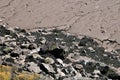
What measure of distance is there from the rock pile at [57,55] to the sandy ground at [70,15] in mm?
→ 486

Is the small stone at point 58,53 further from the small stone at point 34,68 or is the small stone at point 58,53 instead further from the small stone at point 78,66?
the small stone at point 34,68

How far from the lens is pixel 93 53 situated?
870cm

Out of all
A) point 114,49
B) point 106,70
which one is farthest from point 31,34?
point 106,70

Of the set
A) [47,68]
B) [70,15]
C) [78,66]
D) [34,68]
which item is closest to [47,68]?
[47,68]

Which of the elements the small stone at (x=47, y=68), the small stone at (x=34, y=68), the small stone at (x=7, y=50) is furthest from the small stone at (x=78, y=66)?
the small stone at (x=7, y=50)

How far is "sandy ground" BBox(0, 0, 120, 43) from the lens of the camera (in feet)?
33.2

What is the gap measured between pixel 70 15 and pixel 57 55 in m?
3.01

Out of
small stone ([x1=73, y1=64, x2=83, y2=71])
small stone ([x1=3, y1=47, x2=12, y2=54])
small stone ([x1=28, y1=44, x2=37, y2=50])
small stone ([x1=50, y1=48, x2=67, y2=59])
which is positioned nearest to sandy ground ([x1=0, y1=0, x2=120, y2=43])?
small stone ([x1=28, y1=44, x2=37, y2=50])

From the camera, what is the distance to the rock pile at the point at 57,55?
7094 mm

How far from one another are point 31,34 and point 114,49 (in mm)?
2086

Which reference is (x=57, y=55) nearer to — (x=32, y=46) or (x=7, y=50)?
(x=32, y=46)

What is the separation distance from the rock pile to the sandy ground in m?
0.49

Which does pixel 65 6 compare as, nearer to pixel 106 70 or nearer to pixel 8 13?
pixel 8 13

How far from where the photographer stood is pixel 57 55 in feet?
26.1
